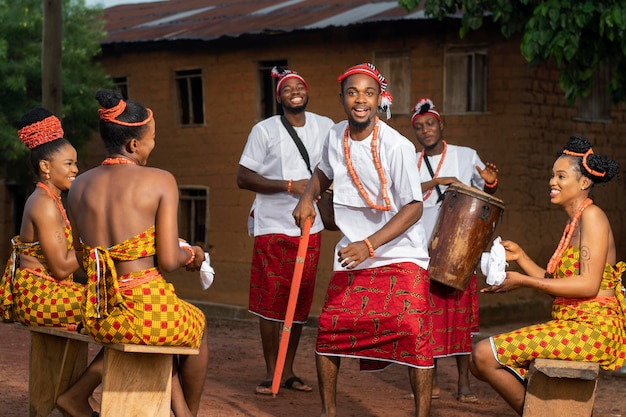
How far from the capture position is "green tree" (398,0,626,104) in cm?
891

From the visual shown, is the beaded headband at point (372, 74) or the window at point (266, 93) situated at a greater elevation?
the beaded headband at point (372, 74)

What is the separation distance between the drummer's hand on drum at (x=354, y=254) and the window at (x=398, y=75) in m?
8.99

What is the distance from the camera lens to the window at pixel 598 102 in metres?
15.4

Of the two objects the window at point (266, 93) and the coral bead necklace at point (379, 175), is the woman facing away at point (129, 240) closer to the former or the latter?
the coral bead necklace at point (379, 175)

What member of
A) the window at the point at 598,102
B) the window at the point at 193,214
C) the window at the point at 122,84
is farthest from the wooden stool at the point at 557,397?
the window at the point at 122,84

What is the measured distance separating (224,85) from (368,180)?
430 inches

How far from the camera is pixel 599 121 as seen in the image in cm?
1553

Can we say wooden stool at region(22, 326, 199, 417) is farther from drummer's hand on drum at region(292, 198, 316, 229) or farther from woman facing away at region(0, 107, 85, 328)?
drummer's hand on drum at region(292, 198, 316, 229)

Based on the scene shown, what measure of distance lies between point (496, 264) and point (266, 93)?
11073 mm

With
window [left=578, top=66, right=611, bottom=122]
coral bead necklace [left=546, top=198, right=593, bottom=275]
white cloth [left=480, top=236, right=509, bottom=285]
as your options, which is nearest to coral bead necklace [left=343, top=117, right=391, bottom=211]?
white cloth [left=480, top=236, right=509, bottom=285]

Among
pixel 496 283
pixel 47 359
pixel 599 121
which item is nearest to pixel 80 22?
pixel 599 121

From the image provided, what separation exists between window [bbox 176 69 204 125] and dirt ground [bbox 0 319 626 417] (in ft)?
24.7

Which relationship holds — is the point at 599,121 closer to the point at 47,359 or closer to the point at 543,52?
the point at 543,52

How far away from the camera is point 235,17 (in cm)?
1767
